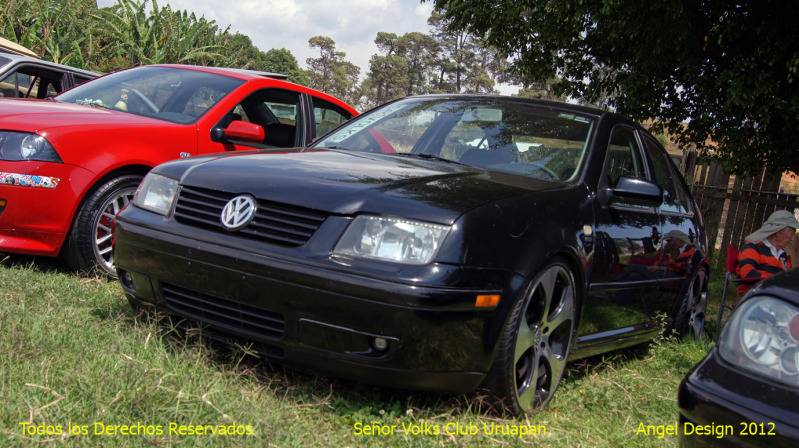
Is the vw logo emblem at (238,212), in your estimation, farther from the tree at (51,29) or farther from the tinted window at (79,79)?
the tree at (51,29)

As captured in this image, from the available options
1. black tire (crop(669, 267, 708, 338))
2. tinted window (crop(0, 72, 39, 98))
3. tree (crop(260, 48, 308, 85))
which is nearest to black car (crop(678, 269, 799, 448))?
black tire (crop(669, 267, 708, 338))

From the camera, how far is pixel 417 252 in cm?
290

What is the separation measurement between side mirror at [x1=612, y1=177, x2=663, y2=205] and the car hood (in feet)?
1.39

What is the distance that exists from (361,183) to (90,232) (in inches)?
91.9

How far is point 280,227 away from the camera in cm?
305

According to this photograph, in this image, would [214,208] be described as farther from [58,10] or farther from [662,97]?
[58,10]

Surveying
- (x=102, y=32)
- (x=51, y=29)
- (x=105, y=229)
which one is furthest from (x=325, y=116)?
(x=102, y=32)

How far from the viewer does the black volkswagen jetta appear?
2.88 m

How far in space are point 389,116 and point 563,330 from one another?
5.79ft

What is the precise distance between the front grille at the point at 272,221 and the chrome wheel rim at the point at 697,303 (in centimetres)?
315

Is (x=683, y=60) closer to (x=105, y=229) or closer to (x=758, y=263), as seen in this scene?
(x=758, y=263)

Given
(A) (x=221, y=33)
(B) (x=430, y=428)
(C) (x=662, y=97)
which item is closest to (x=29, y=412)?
(B) (x=430, y=428)

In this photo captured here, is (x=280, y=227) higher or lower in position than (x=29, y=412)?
higher

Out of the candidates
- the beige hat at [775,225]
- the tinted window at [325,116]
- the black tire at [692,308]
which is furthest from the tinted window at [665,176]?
the tinted window at [325,116]
